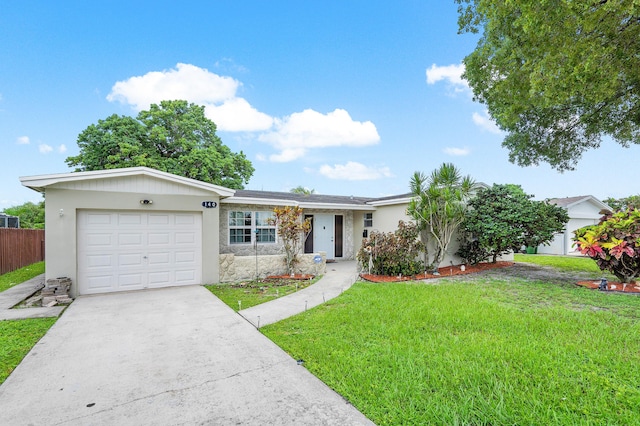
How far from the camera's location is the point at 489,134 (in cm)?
1424

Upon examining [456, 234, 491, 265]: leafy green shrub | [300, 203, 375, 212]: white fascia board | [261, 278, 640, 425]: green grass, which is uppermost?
[300, 203, 375, 212]: white fascia board

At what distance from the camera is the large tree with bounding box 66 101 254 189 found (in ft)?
65.7

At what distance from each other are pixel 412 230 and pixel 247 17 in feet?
35.8

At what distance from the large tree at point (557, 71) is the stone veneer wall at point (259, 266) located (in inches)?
310

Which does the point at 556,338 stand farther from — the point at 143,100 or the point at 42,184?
the point at 143,100

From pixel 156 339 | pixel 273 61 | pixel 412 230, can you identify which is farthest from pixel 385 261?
pixel 273 61

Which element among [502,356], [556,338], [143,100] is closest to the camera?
[502,356]

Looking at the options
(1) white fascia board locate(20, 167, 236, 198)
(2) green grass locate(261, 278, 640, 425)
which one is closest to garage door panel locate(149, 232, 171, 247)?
(1) white fascia board locate(20, 167, 236, 198)

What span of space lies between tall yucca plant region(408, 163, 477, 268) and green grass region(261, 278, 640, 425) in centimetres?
375

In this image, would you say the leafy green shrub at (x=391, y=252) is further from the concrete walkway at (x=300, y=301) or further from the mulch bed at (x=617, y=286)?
the mulch bed at (x=617, y=286)

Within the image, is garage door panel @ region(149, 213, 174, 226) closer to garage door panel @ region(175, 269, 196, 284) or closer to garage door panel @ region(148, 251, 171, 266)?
garage door panel @ region(148, 251, 171, 266)

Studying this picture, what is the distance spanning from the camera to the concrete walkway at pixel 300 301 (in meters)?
5.86

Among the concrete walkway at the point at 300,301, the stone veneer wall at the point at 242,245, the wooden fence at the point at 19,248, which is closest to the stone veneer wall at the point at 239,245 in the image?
the stone veneer wall at the point at 242,245

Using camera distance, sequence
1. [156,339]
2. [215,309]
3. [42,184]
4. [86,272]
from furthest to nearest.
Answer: [86,272], [42,184], [215,309], [156,339]
